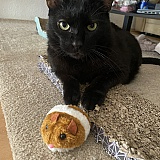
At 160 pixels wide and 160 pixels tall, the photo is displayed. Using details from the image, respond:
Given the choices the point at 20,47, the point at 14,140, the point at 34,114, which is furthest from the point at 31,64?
the point at 14,140


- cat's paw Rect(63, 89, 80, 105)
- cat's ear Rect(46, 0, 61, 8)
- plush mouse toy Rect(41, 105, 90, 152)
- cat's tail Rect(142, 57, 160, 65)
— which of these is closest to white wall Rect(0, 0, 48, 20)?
cat's tail Rect(142, 57, 160, 65)

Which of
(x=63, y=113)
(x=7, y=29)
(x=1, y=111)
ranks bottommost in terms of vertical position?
(x=7, y=29)

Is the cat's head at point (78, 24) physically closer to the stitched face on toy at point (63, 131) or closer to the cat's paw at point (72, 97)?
the cat's paw at point (72, 97)

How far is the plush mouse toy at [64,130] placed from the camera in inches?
20.4

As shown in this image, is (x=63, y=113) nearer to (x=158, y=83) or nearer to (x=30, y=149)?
(x=30, y=149)

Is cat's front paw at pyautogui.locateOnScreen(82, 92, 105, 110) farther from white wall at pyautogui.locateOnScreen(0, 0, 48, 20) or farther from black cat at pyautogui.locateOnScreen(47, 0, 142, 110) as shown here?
white wall at pyautogui.locateOnScreen(0, 0, 48, 20)

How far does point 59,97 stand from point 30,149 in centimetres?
31

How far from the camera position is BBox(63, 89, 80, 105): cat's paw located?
68cm

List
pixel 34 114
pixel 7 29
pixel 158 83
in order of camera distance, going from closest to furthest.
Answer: pixel 34 114 < pixel 158 83 < pixel 7 29

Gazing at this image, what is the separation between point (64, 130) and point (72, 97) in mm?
190

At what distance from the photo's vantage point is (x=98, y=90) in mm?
704

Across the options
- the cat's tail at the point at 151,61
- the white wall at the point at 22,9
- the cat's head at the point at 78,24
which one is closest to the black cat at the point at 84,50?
the cat's head at the point at 78,24

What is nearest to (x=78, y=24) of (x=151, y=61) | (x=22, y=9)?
(x=151, y=61)

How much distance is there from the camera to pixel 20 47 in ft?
5.23
